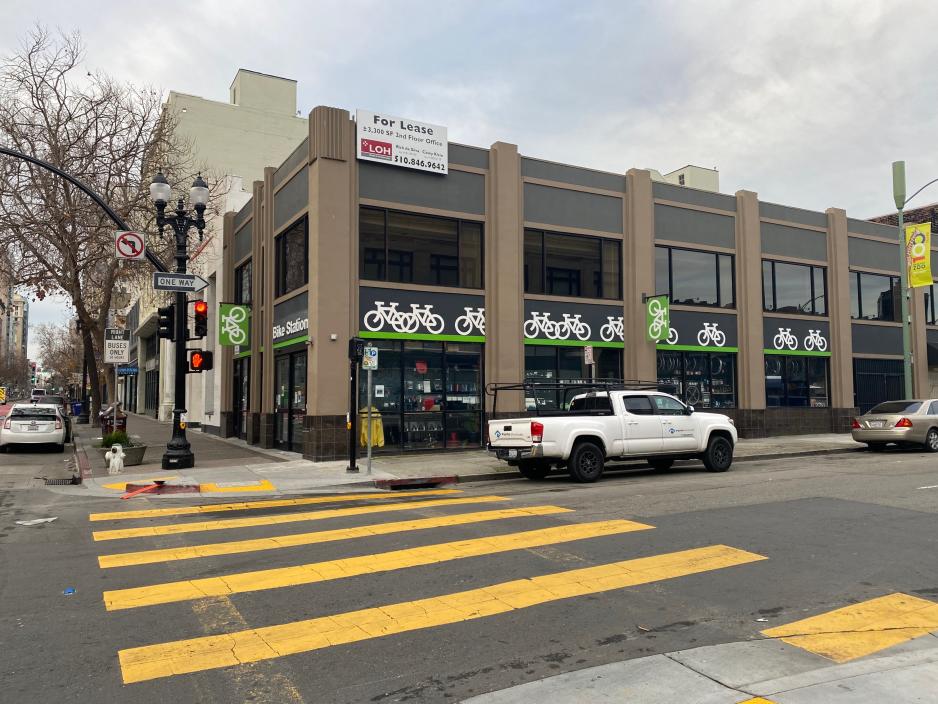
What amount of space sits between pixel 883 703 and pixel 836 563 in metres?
3.55

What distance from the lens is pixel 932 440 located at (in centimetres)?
1945

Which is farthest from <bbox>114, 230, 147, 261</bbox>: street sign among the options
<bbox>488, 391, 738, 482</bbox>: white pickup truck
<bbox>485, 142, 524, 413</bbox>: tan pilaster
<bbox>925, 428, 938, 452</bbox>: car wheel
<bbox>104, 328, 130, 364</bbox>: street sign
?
<bbox>925, 428, 938, 452</bbox>: car wheel

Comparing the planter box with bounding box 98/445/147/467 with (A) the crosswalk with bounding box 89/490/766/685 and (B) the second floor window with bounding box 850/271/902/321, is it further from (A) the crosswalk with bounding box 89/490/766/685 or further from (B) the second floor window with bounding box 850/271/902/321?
(B) the second floor window with bounding box 850/271/902/321

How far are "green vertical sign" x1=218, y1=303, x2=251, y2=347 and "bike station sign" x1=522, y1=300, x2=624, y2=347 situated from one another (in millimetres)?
9852

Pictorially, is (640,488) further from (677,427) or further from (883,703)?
(883,703)

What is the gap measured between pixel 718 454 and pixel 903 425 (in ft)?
24.1

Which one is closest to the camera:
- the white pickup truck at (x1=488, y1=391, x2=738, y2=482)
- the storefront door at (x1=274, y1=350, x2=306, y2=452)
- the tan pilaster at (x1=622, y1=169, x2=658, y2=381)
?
the white pickup truck at (x1=488, y1=391, x2=738, y2=482)

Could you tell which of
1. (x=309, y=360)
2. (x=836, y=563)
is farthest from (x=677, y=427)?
(x=309, y=360)

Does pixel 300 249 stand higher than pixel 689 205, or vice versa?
pixel 689 205

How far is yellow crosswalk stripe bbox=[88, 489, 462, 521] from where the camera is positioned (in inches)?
420

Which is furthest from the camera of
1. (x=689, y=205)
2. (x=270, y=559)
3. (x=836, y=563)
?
(x=689, y=205)

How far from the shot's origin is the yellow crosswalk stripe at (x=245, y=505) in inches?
420

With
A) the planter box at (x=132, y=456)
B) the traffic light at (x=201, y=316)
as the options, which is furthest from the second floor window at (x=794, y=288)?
the planter box at (x=132, y=456)

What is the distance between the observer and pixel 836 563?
7.12 metres
